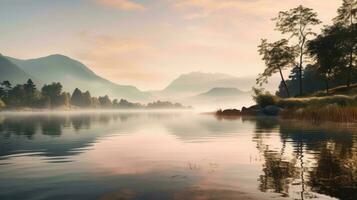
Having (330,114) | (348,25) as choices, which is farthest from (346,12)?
(330,114)

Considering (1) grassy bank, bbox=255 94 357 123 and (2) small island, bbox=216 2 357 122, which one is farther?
(2) small island, bbox=216 2 357 122

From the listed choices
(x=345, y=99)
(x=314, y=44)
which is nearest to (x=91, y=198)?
(x=345, y=99)

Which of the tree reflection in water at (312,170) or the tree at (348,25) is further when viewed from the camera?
the tree at (348,25)

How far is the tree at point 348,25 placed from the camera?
87562 millimetres

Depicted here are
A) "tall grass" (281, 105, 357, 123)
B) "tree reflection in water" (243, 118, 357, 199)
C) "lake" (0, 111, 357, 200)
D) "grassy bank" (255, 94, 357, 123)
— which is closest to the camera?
"lake" (0, 111, 357, 200)

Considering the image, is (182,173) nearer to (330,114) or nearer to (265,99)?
(330,114)

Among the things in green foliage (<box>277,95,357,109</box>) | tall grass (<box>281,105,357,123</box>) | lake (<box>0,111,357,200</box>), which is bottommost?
lake (<box>0,111,357,200</box>)

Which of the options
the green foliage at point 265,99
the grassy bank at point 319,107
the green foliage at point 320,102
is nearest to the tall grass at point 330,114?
the grassy bank at point 319,107

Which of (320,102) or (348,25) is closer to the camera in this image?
(320,102)

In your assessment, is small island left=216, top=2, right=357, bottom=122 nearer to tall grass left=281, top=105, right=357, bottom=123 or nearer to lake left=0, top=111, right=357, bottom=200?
tall grass left=281, top=105, right=357, bottom=123

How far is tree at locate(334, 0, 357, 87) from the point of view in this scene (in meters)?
87.6

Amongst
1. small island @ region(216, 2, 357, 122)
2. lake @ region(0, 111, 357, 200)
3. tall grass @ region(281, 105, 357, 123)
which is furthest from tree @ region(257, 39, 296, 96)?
lake @ region(0, 111, 357, 200)

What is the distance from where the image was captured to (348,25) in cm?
9225

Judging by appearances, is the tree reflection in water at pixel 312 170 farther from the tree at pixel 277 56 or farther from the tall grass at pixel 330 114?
the tree at pixel 277 56
